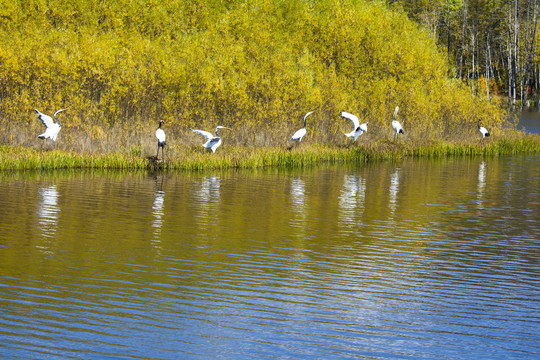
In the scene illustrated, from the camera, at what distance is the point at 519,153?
33.4 metres

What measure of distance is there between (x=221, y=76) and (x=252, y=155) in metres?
4.04

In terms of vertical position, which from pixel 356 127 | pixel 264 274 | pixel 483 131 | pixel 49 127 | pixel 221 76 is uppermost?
pixel 221 76

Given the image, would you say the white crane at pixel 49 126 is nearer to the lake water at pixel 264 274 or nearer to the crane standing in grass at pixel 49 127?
the crane standing in grass at pixel 49 127

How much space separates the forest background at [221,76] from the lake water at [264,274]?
24.8ft

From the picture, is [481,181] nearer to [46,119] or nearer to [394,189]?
[394,189]

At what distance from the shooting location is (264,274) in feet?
29.8

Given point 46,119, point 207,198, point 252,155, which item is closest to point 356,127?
point 252,155

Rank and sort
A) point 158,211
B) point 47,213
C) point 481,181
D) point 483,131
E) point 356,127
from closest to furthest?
1. point 47,213
2. point 158,211
3. point 481,181
4. point 356,127
5. point 483,131

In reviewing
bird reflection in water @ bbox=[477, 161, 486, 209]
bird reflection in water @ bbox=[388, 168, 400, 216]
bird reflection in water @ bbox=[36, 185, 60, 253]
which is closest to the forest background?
bird reflection in water @ bbox=[477, 161, 486, 209]

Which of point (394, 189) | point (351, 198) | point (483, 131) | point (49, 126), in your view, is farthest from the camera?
point (483, 131)

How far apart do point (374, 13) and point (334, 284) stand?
28381 mm

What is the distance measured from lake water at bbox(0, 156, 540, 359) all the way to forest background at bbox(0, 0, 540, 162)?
297 inches

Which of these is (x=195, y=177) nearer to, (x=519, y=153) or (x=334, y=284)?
(x=334, y=284)

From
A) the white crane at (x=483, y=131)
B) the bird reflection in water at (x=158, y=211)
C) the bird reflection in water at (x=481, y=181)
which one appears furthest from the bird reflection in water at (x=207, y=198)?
the white crane at (x=483, y=131)
